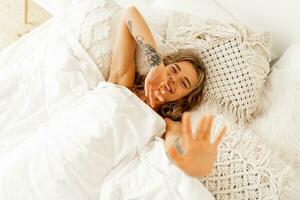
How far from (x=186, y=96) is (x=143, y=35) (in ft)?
0.95

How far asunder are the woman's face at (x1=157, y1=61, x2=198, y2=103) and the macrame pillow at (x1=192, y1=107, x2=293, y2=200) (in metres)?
0.26

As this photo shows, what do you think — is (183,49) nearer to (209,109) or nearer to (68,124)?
(209,109)

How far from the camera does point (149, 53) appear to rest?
1346 millimetres

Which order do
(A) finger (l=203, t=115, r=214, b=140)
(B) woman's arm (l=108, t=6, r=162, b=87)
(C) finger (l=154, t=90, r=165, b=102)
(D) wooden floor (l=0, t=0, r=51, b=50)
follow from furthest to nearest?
(D) wooden floor (l=0, t=0, r=51, b=50)
(B) woman's arm (l=108, t=6, r=162, b=87)
(C) finger (l=154, t=90, r=165, b=102)
(A) finger (l=203, t=115, r=214, b=140)

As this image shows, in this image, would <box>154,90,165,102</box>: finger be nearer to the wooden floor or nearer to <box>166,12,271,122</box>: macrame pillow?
<box>166,12,271,122</box>: macrame pillow

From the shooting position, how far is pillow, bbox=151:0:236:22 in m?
1.53

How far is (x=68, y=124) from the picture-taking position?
121 cm

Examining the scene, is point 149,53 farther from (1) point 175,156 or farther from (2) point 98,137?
(1) point 175,156

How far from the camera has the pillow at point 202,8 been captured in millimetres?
1534

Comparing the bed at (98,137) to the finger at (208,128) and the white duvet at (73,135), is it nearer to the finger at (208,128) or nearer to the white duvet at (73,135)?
the white duvet at (73,135)

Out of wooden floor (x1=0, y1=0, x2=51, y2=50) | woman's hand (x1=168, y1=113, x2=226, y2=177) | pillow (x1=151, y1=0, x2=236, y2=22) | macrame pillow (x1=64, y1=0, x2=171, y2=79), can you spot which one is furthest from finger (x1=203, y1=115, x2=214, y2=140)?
wooden floor (x1=0, y1=0, x2=51, y2=50)

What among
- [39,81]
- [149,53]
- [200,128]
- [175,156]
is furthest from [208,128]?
[39,81]

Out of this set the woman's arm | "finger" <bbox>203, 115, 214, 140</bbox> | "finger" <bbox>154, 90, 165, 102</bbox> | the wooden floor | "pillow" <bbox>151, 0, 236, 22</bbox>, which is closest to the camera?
"finger" <bbox>203, 115, 214, 140</bbox>

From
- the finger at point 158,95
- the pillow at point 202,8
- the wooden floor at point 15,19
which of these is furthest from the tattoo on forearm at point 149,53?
the wooden floor at point 15,19
